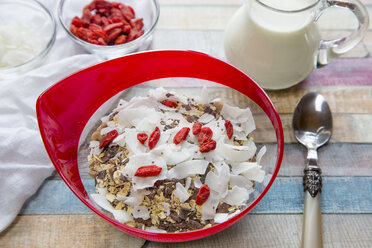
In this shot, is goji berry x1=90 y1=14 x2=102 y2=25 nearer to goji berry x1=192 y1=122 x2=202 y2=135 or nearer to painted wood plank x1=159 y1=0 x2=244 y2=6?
painted wood plank x1=159 y1=0 x2=244 y2=6

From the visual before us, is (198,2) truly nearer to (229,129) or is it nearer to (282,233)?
(229,129)

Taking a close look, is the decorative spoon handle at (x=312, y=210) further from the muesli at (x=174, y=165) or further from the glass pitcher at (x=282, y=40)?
the glass pitcher at (x=282, y=40)

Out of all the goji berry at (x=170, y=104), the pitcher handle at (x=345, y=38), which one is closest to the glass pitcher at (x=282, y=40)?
the pitcher handle at (x=345, y=38)

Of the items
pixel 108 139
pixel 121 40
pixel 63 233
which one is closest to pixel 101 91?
pixel 108 139

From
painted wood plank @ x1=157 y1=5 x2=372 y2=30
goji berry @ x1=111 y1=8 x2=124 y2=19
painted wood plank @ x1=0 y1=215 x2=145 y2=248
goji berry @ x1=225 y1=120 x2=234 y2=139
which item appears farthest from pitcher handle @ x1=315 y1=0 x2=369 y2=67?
painted wood plank @ x1=0 y1=215 x2=145 y2=248

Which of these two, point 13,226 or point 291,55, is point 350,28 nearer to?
point 291,55

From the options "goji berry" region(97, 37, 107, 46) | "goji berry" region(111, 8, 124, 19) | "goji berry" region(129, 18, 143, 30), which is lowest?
"goji berry" region(97, 37, 107, 46)
